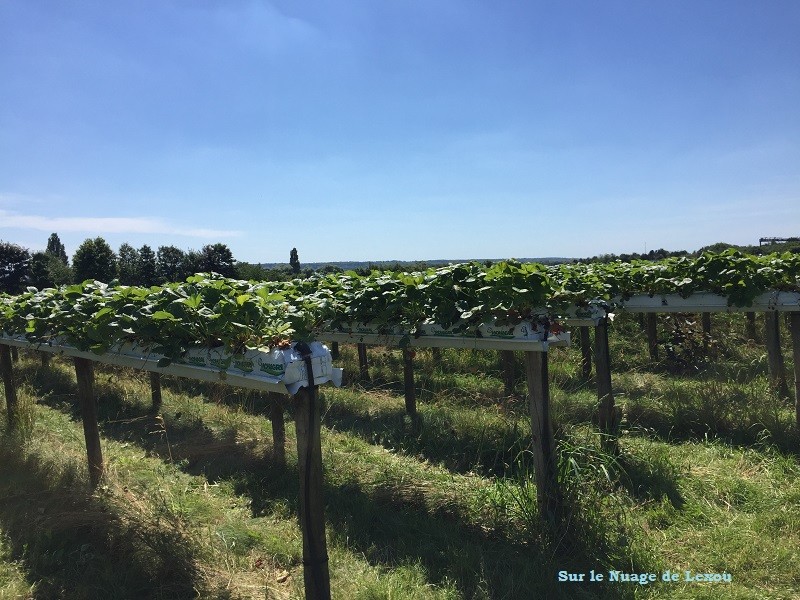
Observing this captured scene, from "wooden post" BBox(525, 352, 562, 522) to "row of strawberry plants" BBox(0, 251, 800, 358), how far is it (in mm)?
468

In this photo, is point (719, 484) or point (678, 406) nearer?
point (719, 484)

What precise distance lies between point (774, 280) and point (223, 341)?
6.72m

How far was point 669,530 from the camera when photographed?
4551 mm

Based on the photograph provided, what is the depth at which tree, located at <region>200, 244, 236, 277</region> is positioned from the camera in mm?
42812

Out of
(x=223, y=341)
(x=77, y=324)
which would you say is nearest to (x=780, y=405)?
(x=223, y=341)

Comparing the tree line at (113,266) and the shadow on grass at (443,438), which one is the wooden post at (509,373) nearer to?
the shadow on grass at (443,438)

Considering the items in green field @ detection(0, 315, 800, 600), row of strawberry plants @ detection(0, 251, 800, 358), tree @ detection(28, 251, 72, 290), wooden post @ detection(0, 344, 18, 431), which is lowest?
green field @ detection(0, 315, 800, 600)

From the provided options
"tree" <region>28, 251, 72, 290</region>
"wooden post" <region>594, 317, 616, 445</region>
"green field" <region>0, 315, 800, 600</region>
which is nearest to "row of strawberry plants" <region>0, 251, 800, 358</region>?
"wooden post" <region>594, 317, 616, 445</region>

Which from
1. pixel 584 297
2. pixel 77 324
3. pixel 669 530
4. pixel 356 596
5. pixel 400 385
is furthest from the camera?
pixel 400 385

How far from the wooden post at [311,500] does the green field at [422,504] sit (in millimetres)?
415

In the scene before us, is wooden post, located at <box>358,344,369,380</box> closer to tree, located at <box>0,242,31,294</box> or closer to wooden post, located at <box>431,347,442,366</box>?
wooden post, located at <box>431,347,442,366</box>

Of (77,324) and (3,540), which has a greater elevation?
(77,324)

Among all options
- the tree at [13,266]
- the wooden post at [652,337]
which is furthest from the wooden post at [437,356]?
the tree at [13,266]

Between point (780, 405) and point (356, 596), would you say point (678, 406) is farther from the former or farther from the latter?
point (356, 596)
